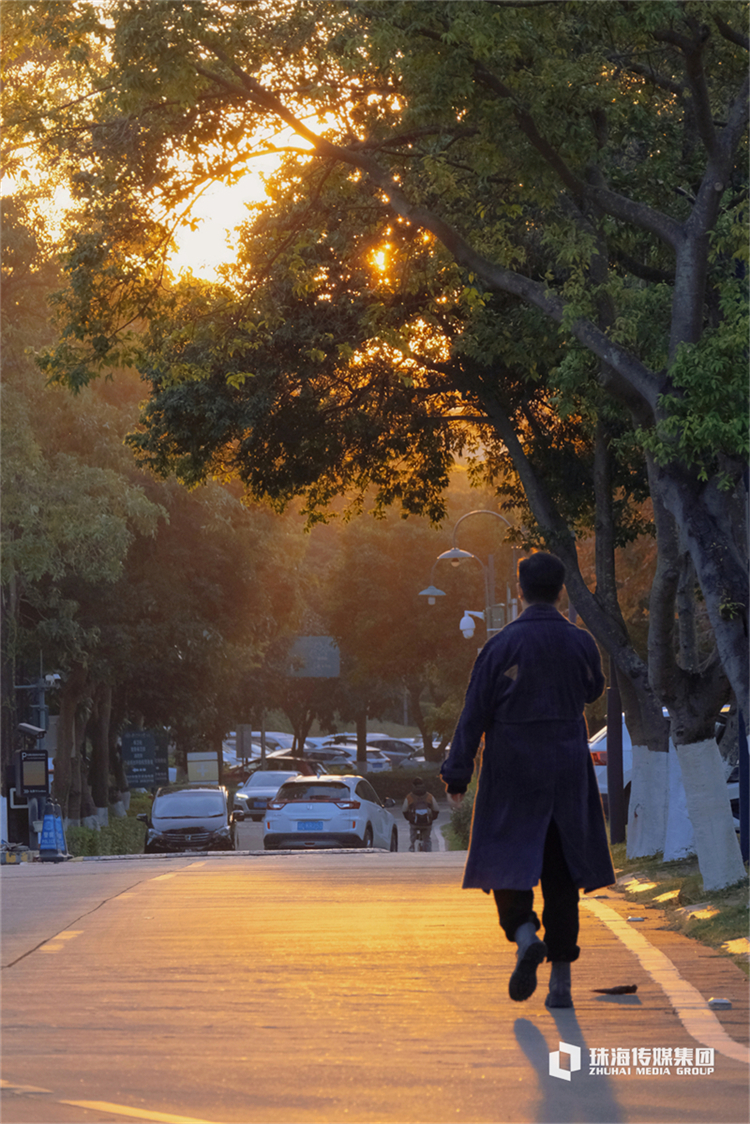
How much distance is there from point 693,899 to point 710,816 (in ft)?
2.00

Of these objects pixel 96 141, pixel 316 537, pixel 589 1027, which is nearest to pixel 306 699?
pixel 316 537

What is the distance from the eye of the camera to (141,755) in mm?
45844

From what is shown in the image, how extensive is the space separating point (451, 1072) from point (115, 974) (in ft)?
9.51

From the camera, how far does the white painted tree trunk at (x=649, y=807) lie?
50.9ft

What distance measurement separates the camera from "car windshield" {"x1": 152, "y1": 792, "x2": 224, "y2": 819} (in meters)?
29.3

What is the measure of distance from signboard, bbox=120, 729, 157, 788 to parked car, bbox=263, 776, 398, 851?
2102 cm

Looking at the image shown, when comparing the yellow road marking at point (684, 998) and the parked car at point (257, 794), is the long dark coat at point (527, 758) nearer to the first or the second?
the yellow road marking at point (684, 998)

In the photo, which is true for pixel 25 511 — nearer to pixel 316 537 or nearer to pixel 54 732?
pixel 54 732

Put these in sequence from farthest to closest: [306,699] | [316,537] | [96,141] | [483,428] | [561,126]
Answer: [316,537], [306,699], [483,428], [96,141], [561,126]

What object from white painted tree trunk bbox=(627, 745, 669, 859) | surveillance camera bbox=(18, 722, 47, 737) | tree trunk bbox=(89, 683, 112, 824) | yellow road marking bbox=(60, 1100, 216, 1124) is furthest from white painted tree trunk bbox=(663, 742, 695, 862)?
tree trunk bbox=(89, 683, 112, 824)

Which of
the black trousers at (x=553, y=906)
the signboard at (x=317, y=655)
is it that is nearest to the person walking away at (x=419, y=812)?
the black trousers at (x=553, y=906)

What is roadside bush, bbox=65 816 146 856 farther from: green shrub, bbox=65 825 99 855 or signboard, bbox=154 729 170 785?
signboard, bbox=154 729 170 785

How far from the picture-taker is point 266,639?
42.5 metres

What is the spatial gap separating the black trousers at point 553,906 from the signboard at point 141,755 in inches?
1594
